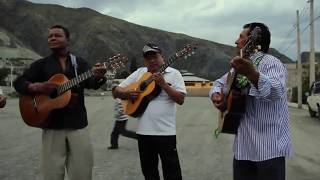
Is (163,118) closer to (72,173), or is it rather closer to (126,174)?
(72,173)

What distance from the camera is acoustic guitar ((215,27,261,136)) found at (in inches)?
154

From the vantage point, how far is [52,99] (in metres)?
5.30

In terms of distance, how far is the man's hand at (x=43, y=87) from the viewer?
17.2ft

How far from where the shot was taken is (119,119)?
11.2 meters

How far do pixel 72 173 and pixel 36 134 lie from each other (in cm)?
1015

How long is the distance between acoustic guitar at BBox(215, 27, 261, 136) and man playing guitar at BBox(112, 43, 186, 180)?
166cm

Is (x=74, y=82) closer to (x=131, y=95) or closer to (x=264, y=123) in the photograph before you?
(x=131, y=95)

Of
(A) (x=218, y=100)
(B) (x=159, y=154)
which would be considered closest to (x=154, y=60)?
(B) (x=159, y=154)

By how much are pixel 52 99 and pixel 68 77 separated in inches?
9.7

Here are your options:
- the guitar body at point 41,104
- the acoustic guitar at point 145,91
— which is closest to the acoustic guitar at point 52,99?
the guitar body at point 41,104

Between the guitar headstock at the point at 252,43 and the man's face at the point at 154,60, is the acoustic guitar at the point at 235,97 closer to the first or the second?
the guitar headstock at the point at 252,43

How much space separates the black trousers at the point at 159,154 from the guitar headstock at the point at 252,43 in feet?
7.13

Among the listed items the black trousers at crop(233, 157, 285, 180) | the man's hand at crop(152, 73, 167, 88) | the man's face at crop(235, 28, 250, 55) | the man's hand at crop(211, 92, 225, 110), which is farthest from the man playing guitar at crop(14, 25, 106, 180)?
the black trousers at crop(233, 157, 285, 180)

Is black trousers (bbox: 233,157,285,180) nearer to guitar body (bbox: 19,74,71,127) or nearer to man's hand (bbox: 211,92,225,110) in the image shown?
man's hand (bbox: 211,92,225,110)
